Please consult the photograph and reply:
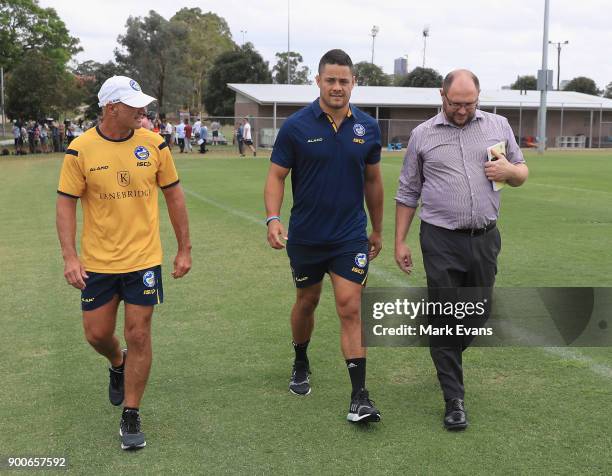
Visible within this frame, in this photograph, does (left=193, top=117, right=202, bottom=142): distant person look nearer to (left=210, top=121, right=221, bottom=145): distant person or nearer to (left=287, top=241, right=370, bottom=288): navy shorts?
(left=210, top=121, right=221, bottom=145): distant person

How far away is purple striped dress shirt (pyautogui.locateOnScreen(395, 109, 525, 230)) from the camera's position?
4.52 m

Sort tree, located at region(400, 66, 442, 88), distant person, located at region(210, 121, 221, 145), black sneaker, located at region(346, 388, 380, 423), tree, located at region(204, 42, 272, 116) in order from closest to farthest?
black sneaker, located at region(346, 388, 380, 423) → distant person, located at region(210, 121, 221, 145) → tree, located at region(204, 42, 272, 116) → tree, located at region(400, 66, 442, 88)

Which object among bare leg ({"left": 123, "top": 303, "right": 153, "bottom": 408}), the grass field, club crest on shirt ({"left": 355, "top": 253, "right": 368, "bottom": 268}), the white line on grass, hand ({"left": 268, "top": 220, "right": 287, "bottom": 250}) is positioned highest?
hand ({"left": 268, "top": 220, "right": 287, "bottom": 250})

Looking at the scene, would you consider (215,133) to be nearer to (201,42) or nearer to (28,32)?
(28,32)

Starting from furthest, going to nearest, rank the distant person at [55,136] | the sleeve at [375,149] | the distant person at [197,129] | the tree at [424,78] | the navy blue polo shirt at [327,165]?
the tree at [424,78], the distant person at [55,136], the distant person at [197,129], the sleeve at [375,149], the navy blue polo shirt at [327,165]

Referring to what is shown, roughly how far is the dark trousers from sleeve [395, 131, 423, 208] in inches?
10.5

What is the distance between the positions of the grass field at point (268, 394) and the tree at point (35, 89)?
121ft

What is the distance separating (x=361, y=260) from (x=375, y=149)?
681 millimetres

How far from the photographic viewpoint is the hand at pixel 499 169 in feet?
14.5

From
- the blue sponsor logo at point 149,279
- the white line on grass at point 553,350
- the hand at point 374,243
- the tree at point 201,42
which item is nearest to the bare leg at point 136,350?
the blue sponsor logo at point 149,279

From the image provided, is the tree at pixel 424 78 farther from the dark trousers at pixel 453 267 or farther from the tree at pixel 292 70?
the dark trousers at pixel 453 267

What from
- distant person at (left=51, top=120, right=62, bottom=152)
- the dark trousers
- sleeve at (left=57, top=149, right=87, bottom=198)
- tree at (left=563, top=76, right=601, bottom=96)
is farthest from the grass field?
tree at (left=563, top=76, right=601, bottom=96)

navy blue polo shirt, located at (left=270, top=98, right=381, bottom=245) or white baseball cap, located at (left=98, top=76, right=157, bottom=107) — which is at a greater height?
white baseball cap, located at (left=98, top=76, right=157, bottom=107)

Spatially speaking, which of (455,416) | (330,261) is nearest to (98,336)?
(330,261)
